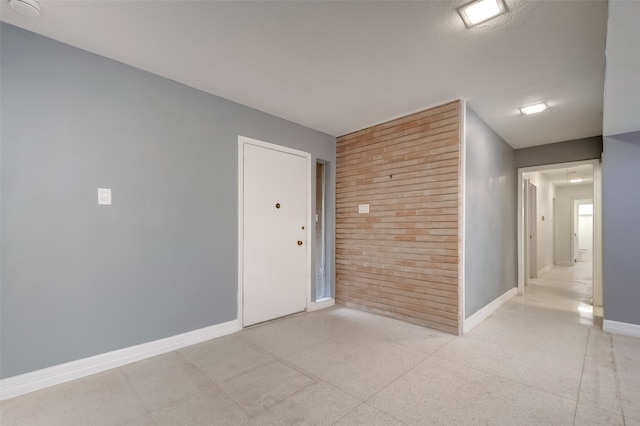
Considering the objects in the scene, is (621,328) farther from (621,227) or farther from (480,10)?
(480,10)

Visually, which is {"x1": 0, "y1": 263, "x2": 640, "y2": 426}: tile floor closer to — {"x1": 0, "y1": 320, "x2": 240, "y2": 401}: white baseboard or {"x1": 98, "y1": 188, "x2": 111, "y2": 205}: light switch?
{"x1": 0, "y1": 320, "x2": 240, "y2": 401}: white baseboard

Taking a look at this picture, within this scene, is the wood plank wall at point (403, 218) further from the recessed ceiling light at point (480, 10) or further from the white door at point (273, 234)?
the recessed ceiling light at point (480, 10)

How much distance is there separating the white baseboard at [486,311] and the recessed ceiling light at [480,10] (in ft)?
9.57

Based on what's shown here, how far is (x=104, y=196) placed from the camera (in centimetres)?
245

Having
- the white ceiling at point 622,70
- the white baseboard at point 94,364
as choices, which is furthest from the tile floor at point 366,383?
the white ceiling at point 622,70

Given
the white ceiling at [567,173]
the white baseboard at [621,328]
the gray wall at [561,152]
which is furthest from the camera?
the white ceiling at [567,173]

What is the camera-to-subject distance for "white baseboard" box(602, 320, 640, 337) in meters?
3.22

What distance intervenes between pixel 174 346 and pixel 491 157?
4616 millimetres

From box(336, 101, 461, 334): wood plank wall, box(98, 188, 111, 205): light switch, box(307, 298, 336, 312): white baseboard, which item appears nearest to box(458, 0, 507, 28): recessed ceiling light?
box(336, 101, 461, 334): wood plank wall

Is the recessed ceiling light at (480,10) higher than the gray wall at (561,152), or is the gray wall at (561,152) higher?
the recessed ceiling light at (480,10)

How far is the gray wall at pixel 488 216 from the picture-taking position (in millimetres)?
3430

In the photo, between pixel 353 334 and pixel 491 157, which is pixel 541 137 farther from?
pixel 353 334

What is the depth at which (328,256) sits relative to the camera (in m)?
4.65

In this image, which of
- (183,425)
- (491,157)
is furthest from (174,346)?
(491,157)
